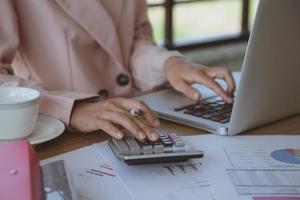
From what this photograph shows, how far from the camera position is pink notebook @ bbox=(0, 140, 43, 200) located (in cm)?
68

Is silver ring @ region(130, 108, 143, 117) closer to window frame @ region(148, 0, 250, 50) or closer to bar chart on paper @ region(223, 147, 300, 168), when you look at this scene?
bar chart on paper @ region(223, 147, 300, 168)

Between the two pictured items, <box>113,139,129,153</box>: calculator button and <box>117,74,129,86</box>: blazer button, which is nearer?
<box>113,139,129,153</box>: calculator button

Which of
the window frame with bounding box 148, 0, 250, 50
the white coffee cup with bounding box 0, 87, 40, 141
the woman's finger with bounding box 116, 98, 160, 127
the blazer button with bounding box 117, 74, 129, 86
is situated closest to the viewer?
the white coffee cup with bounding box 0, 87, 40, 141

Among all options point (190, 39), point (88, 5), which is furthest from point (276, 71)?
point (190, 39)

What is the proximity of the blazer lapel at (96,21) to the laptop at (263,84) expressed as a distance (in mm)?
263

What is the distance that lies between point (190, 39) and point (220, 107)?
2280 mm

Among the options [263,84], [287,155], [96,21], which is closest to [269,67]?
[263,84]

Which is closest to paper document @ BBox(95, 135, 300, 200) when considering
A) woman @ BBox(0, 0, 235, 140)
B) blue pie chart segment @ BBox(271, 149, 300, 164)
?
blue pie chart segment @ BBox(271, 149, 300, 164)

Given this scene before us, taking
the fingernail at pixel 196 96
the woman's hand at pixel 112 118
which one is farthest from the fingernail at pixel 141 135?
the fingernail at pixel 196 96

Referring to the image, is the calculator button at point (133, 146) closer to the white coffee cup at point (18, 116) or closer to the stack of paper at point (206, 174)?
the stack of paper at point (206, 174)

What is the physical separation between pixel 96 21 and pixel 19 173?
0.68 meters

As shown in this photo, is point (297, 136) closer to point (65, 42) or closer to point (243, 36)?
point (65, 42)

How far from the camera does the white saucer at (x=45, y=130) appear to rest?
3.15 feet

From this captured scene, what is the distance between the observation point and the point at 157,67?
4.58 feet
